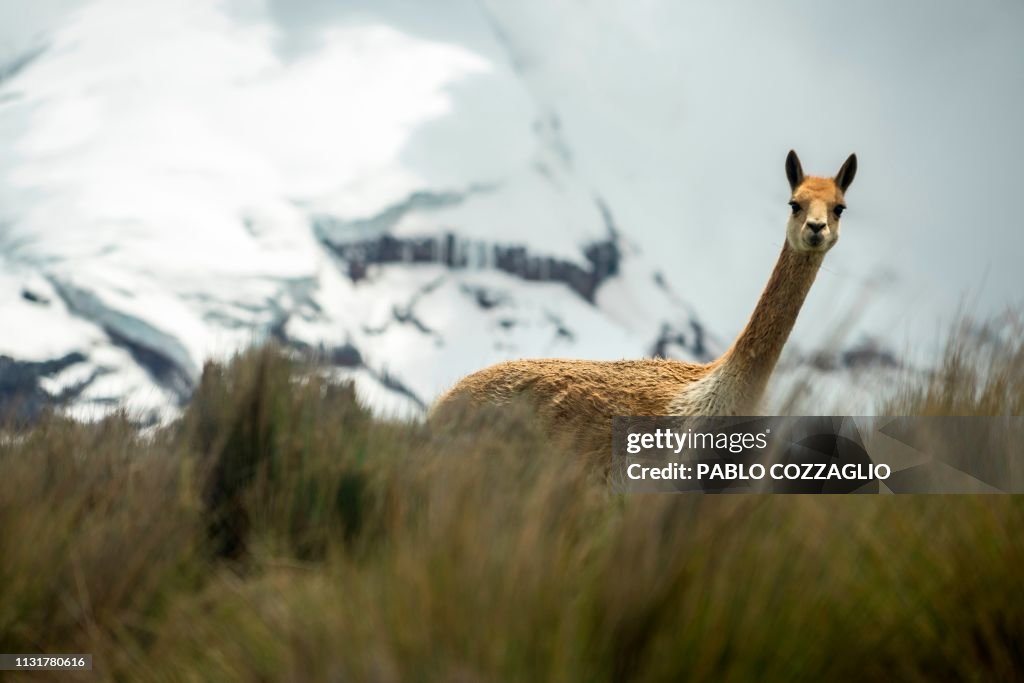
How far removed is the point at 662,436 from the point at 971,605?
2.11m

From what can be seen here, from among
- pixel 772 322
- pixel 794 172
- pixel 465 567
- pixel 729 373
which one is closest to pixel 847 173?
pixel 794 172

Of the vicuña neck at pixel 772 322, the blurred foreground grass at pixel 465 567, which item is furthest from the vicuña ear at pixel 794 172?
the blurred foreground grass at pixel 465 567

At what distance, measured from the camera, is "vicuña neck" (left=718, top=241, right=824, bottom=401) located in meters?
4.62

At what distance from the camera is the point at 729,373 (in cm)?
462

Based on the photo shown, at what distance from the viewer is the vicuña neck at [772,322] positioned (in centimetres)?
462

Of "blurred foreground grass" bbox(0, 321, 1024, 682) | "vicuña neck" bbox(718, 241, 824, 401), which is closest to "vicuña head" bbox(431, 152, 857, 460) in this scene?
"vicuña neck" bbox(718, 241, 824, 401)

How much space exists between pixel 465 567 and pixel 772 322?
3.49 metres

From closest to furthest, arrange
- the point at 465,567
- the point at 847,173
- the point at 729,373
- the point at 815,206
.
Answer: the point at 465,567 < the point at 815,206 < the point at 729,373 < the point at 847,173

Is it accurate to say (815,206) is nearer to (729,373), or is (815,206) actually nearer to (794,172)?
(794,172)

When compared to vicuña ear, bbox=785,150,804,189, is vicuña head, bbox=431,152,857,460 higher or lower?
lower

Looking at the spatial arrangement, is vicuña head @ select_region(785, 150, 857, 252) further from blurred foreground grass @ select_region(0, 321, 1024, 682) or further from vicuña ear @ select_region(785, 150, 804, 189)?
blurred foreground grass @ select_region(0, 321, 1024, 682)

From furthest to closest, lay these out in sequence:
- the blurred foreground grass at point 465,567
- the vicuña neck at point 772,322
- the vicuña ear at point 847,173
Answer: the vicuña ear at point 847,173, the vicuña neck at point 772,322, the blurred foreground grass at point 465,567

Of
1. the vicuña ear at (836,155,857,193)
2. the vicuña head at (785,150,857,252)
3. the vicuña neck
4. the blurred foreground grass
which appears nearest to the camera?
the blurred foreground grass

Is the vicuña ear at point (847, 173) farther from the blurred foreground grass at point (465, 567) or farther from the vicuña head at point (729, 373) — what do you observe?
the blurred foreground grass at point (465, 567)
